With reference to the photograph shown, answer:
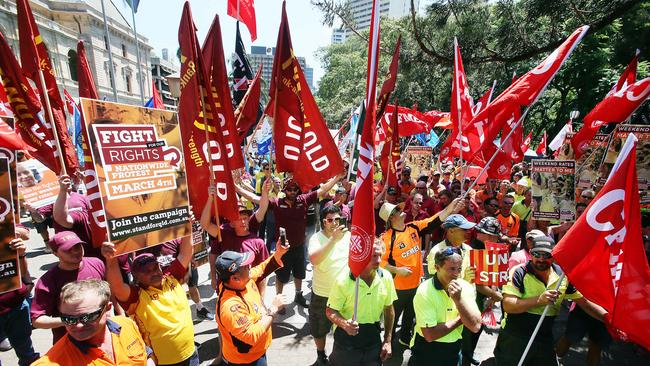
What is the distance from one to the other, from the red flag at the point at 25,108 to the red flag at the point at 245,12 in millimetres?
2789

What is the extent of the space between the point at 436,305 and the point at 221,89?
3.07 metres

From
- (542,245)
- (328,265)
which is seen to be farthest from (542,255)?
(328,265)

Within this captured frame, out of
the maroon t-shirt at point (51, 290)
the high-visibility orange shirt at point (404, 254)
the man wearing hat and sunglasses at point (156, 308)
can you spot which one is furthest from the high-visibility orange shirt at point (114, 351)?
the high-visibility orange shirt at point (404, 254)

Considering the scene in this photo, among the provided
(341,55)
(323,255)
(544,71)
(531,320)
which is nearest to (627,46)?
(544,71)

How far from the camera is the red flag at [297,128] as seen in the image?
4.09m

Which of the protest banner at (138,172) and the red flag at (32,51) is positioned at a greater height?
the red flag at (32,51)

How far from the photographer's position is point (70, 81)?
3884 cm

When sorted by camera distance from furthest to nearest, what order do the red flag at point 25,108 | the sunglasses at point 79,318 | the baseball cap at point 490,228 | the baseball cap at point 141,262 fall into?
the baseball cap at point 490,228
the red flag at point 25,108
the baseball cap at point 141,262
the sunglasses at point 79,318

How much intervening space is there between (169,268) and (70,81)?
46.4m

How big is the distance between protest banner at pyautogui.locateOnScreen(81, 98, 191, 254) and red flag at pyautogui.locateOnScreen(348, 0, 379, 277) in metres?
1.50

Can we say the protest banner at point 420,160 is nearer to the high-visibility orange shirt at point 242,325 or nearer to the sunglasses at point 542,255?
the sunglasses at point 542,255

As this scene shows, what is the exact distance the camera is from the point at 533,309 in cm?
312

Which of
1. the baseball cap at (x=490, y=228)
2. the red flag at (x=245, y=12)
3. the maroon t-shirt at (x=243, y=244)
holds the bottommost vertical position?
the maroon t-shirt at (x=243, y=244)

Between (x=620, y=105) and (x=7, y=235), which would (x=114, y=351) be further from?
(x=620, y=105)
